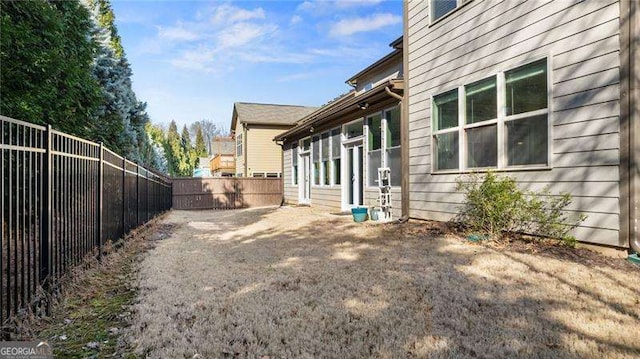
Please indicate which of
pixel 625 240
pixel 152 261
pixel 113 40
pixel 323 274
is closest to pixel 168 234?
pixel 152 261

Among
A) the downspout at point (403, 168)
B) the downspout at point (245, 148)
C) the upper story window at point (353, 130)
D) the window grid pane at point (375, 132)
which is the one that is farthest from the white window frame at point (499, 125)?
the downspout at point (245, 148)

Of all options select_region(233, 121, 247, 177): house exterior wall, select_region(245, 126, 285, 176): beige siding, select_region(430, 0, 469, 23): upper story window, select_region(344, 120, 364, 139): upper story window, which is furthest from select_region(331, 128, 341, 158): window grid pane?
select_region(233, 121, 247, 177): house exterior wall

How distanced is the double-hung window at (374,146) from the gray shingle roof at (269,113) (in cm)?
1403

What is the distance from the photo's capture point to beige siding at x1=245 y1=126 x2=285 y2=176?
2286 cm

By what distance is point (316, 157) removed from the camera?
13.2 m

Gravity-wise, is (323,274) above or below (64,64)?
below

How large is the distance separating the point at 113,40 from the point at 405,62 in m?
11.0

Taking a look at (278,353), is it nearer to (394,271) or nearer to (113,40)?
(394,271)

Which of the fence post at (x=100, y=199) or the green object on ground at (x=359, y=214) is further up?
the fence post at (x=100, y=199)

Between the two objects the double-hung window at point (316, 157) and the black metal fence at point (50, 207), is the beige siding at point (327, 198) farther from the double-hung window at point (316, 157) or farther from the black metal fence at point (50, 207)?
the black metal fence at point (50, 207)

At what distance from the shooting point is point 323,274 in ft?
13.7

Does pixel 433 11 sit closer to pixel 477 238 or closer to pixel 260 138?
pixel 477 238

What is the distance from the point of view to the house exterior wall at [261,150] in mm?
22859

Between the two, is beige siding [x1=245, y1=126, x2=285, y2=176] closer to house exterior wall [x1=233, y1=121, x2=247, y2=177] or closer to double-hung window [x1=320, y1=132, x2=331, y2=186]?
house exterior wall [x1=233, y1=121, x2=247, y2=177]
